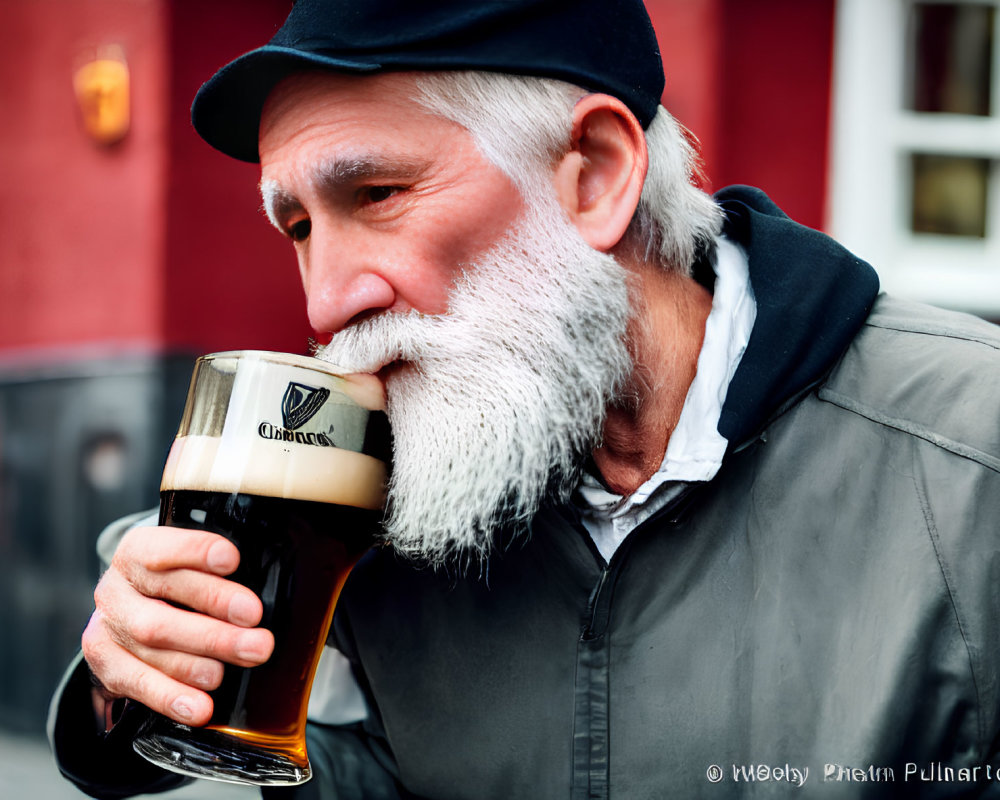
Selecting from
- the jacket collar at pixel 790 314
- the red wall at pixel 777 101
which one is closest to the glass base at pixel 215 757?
the jacket collar at pixel 790 314

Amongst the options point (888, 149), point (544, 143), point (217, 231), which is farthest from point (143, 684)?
point (888, 149)

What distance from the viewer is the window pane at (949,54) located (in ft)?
15.9

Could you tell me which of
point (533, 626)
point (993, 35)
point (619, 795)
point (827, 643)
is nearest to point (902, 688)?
point (827, 643)

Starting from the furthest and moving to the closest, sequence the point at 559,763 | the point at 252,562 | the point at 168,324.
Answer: the point at 168,324 < the point at 559,763 < the point at 252,562

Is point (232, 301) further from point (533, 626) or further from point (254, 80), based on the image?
point (533, 626)

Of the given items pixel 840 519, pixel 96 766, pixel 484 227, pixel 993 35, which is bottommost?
pixel 96 766

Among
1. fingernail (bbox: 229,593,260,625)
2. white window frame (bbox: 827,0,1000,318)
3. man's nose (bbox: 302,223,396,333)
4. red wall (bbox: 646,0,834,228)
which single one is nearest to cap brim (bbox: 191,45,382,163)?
man's nose (bbox: 302,223,396,333)

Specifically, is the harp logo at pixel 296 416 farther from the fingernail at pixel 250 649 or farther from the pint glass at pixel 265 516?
the fingernail at pixel 250 649

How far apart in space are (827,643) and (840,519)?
0.63ft

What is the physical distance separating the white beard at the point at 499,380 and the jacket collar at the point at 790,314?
0.24m

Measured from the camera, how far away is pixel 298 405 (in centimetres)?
145

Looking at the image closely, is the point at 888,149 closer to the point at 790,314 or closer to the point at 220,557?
the point at 790,314

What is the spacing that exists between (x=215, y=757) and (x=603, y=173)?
115cm

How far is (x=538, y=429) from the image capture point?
67.4 inches
